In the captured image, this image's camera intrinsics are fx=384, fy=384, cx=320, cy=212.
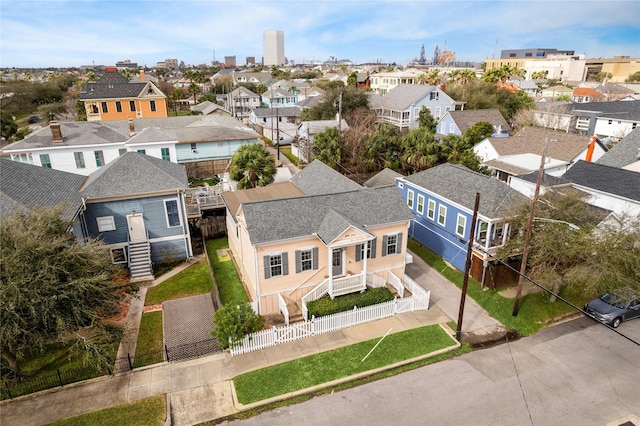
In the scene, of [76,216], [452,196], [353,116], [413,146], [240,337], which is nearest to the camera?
[240,337]

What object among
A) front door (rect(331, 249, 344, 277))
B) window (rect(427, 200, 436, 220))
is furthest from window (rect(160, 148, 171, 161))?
window (rect(427, 200, 436, 220))

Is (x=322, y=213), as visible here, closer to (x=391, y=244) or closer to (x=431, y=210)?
(x=391, y=244)

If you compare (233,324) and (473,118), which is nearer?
(233,324)

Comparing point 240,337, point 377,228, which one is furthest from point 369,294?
point 240,337

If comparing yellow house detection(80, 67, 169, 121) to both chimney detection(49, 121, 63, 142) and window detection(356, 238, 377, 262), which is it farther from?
window detection(356, 238, 377, 262)

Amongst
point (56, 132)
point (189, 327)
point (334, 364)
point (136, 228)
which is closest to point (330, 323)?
point (334, 364)

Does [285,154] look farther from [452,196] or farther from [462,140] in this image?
[452,196]
